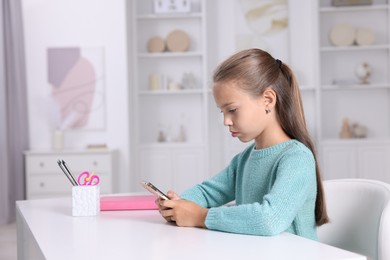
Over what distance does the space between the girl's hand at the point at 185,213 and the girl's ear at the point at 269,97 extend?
0.33 m

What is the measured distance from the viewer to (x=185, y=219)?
164 centimetres

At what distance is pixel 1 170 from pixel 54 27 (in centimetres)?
134

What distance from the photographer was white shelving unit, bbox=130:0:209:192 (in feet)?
20.9

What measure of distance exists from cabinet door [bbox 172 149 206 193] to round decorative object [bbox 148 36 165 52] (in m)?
0.98

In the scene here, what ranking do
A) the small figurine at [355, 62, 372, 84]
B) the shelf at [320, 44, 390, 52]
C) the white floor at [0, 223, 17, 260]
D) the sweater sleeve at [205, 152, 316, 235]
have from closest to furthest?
the sweater sleeve at [205, 152, 316, 235] < the white floor at [0, 223, 17, 260] < the shelf at [320, 44, 390, 52] < the small figurine at [355, 62, 372, 84]

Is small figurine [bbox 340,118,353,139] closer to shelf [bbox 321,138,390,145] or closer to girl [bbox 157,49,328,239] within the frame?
shelf [bbox 321,138,390,145]

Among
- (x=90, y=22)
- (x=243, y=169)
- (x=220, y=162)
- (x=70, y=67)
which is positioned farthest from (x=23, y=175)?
(x=243, y=169)

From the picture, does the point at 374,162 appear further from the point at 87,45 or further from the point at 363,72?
the point at 87,45

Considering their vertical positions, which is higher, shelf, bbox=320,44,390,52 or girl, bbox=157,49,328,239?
shelf, bbox=320,44,390,52

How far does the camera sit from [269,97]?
1753mm

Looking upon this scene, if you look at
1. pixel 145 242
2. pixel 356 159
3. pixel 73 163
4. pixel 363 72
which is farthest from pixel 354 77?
pixel 145 242

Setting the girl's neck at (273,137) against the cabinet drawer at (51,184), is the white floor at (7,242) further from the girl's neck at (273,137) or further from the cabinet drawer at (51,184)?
the girl's neck at (273,137)

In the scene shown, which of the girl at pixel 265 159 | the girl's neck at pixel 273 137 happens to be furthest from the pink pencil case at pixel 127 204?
the girl's neck at pixel 273 137

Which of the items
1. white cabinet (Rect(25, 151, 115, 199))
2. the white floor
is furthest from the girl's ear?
white cabinet (Rect(25, 151, 115, 199))
